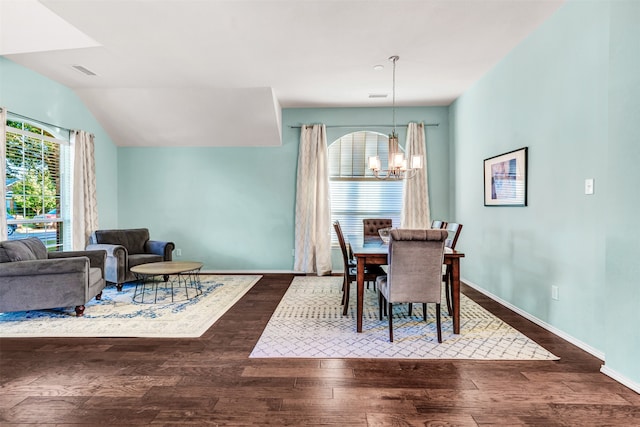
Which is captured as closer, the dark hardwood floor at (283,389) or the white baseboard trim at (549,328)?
the dark hardwood floor at (283,389)

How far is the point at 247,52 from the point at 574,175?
336 cm

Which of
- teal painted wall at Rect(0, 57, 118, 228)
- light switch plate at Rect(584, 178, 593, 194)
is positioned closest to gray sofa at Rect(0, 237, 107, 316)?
teal painted wall at Rect(0, 57, 118, 228)

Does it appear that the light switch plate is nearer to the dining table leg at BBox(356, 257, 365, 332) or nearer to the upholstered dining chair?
the dining table leg at BBox(356, 257, 365, 332)

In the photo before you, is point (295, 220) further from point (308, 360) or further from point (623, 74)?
point (623, 74)

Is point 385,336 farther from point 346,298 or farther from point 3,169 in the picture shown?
point 3,169

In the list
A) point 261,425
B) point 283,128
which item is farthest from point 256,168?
point 261,425

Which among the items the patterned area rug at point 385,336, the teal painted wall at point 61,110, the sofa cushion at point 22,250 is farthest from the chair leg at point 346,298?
the teal painted wall at point 61,110

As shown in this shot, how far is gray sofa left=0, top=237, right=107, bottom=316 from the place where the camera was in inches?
119

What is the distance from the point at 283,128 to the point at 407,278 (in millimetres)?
3720

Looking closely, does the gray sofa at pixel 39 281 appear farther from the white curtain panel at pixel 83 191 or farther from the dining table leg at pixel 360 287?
the dining table leg at pixel 360 287

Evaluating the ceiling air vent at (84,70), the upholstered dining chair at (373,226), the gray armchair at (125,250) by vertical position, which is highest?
the ceiling air vent at (84,70)

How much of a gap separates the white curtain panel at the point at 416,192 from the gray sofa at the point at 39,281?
4.42 m

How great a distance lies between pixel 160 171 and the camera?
18.0ft

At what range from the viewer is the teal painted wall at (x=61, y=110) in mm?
3590
